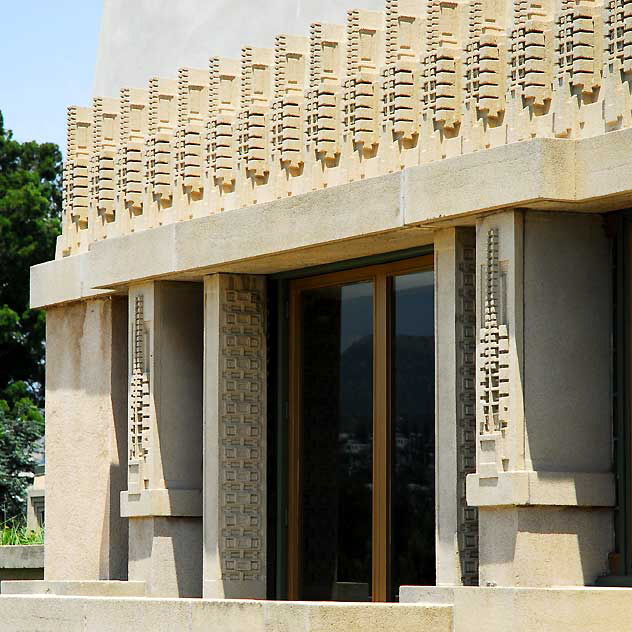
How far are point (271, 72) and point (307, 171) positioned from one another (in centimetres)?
145

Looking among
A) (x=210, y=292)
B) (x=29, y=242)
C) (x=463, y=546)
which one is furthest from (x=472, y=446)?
(x=29, y=242)

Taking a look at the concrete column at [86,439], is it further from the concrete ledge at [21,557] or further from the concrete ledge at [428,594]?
the concrete ledge at [428,594]

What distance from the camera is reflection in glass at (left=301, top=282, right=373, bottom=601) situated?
1633 cm

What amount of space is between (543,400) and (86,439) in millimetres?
7452

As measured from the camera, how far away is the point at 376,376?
16156 millimetres

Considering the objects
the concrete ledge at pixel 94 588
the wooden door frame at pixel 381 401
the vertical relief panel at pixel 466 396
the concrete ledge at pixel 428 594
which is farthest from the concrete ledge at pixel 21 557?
the vertical relief panel at pixel 466 396

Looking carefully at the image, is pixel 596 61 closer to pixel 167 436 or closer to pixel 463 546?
pixel 463 546

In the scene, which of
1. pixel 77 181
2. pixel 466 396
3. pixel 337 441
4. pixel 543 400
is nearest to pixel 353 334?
pixel 337 441

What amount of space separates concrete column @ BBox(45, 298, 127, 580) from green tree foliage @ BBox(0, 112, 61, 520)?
22.2 m

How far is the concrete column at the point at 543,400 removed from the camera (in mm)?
13266

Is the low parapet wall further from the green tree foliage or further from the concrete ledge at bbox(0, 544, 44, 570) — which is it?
the green tree foliage

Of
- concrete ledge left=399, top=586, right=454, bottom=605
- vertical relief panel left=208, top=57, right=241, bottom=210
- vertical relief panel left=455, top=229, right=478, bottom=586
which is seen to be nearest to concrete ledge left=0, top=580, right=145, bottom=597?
vertical relief panel left=208, top=57, right=241, bottom=210

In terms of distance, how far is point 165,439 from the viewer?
1773 centimetres

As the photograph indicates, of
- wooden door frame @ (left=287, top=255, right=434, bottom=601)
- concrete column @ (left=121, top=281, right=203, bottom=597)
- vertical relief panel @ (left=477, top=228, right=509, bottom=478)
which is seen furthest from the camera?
concrete column @ (left=121, top=281, right=203, bottom=597)
